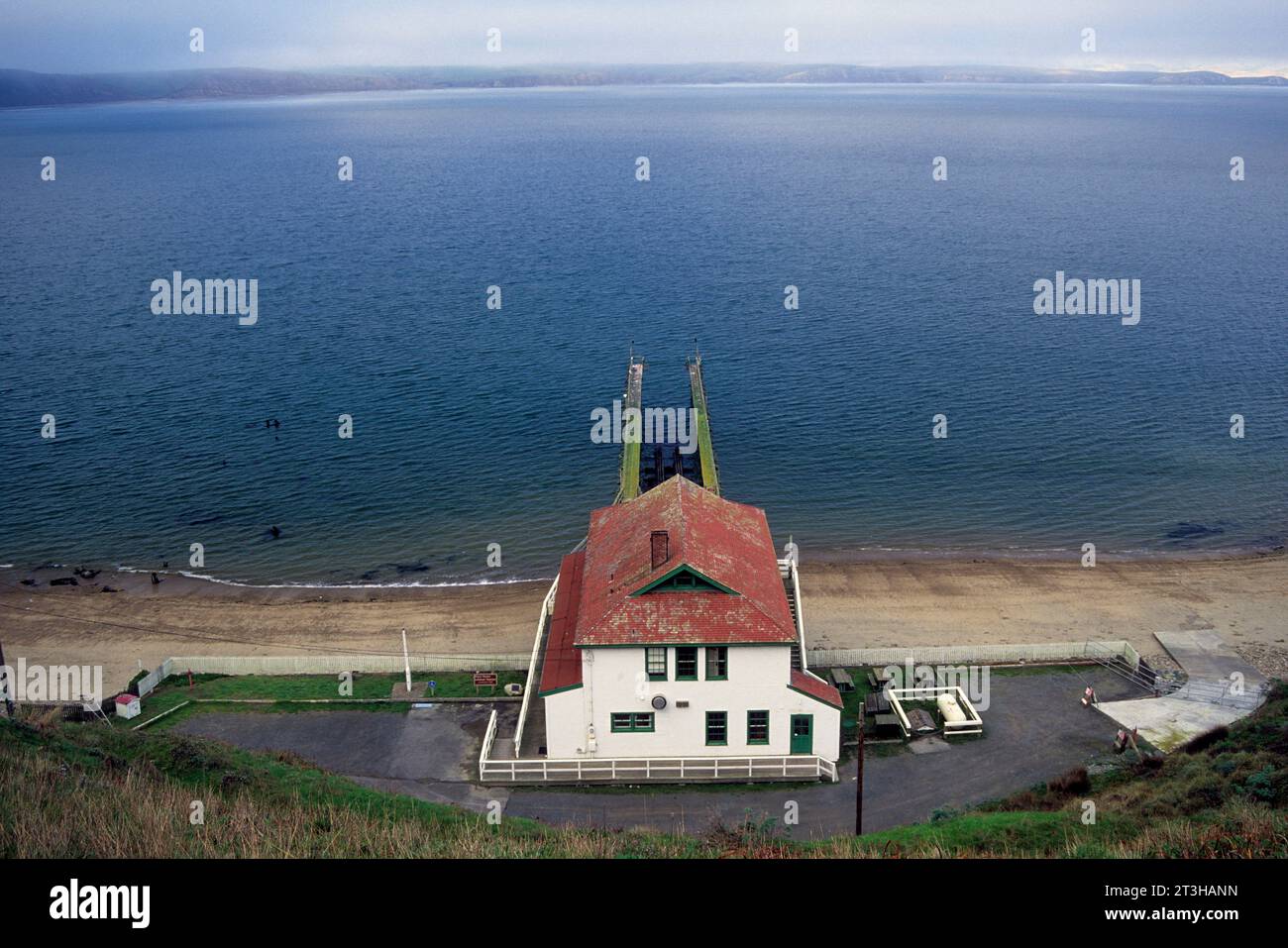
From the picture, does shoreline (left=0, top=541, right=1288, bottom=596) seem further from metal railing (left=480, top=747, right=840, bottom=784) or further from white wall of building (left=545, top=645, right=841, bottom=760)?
metal railing (left=480, top=747, right=840, bottom=784)

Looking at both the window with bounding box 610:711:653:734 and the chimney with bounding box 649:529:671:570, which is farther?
the chimney with bounding box 649:529:671:570

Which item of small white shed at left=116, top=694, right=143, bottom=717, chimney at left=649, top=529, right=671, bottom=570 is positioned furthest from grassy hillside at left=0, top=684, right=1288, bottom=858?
chimney at left=649, top=529, right=671, bottom=570

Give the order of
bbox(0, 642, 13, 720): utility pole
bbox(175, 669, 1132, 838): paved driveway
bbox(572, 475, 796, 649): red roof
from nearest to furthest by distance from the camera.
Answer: bbox(175, 669, 1132, 838): paved driveway, bbox(572, 475, 796, 649): red roof, bbox(0, 642, 13, 720): utility pole

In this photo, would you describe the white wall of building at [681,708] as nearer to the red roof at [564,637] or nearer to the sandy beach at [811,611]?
the red roof at [564,637]

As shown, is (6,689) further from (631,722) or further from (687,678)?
(687,678)

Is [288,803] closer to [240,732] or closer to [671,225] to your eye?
[240,732]

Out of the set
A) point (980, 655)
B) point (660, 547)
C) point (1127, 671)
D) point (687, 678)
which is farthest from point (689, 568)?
point (1127, 671)
